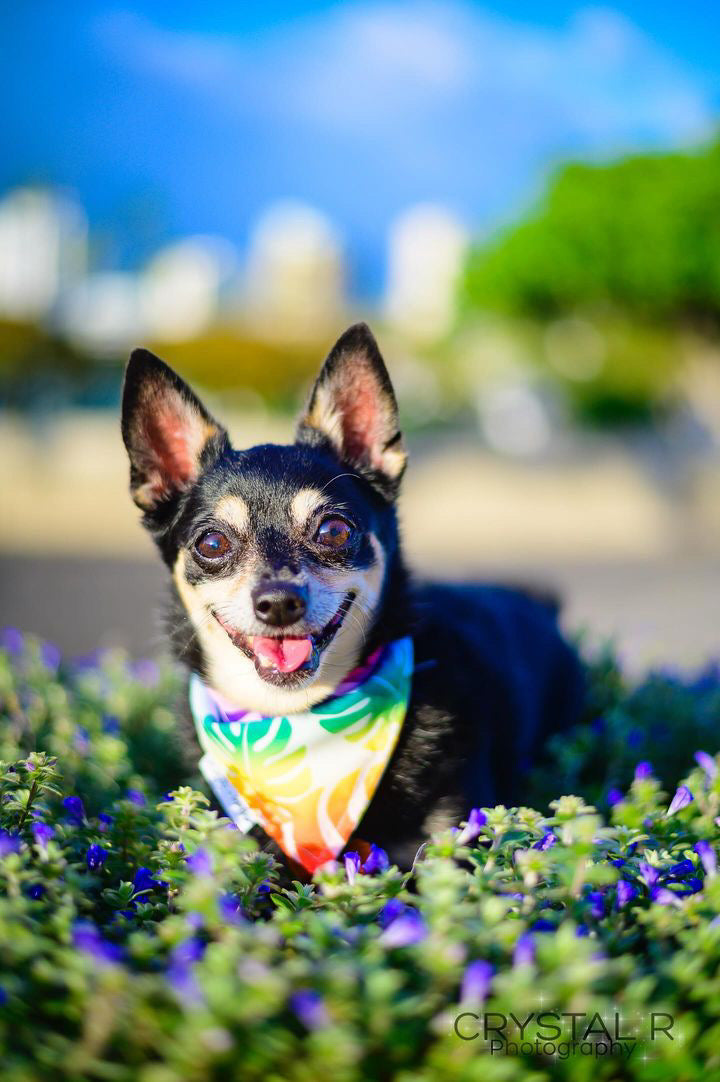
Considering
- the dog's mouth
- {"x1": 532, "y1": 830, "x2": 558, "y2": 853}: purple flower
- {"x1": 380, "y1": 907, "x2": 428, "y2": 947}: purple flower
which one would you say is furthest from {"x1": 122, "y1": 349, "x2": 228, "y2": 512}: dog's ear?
{"x1": 380, "y1": 907, "x2": 428, "y2": 947}: purple flower

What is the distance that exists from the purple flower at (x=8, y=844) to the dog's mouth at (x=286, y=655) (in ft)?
2.51

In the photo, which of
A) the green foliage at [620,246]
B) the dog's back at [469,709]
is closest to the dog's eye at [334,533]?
the dog's back at [469,709]

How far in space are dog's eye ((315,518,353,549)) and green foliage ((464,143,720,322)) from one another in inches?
695

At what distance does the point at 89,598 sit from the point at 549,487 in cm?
859

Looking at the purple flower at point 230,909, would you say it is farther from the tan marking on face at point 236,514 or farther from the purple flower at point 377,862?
the tan marking on face at point 236,514

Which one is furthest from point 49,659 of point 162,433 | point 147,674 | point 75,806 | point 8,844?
point 8,844

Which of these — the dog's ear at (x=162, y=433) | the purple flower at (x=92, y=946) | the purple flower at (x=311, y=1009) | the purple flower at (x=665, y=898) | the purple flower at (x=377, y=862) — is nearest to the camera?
the purple flower at (x=311, y=1009)

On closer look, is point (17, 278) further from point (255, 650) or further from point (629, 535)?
point (255, 650)

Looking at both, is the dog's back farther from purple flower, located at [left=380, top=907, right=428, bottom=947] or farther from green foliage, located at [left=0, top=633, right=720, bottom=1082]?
purple flower, located at [left=380, top=907, right=428, bottom=947]

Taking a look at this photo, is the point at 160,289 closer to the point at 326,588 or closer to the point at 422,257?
the point at 422,257

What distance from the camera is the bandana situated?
2.47m

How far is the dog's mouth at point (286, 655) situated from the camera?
249 centimetres

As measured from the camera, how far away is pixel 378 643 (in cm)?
275

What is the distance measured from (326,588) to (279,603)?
21 centimetres
